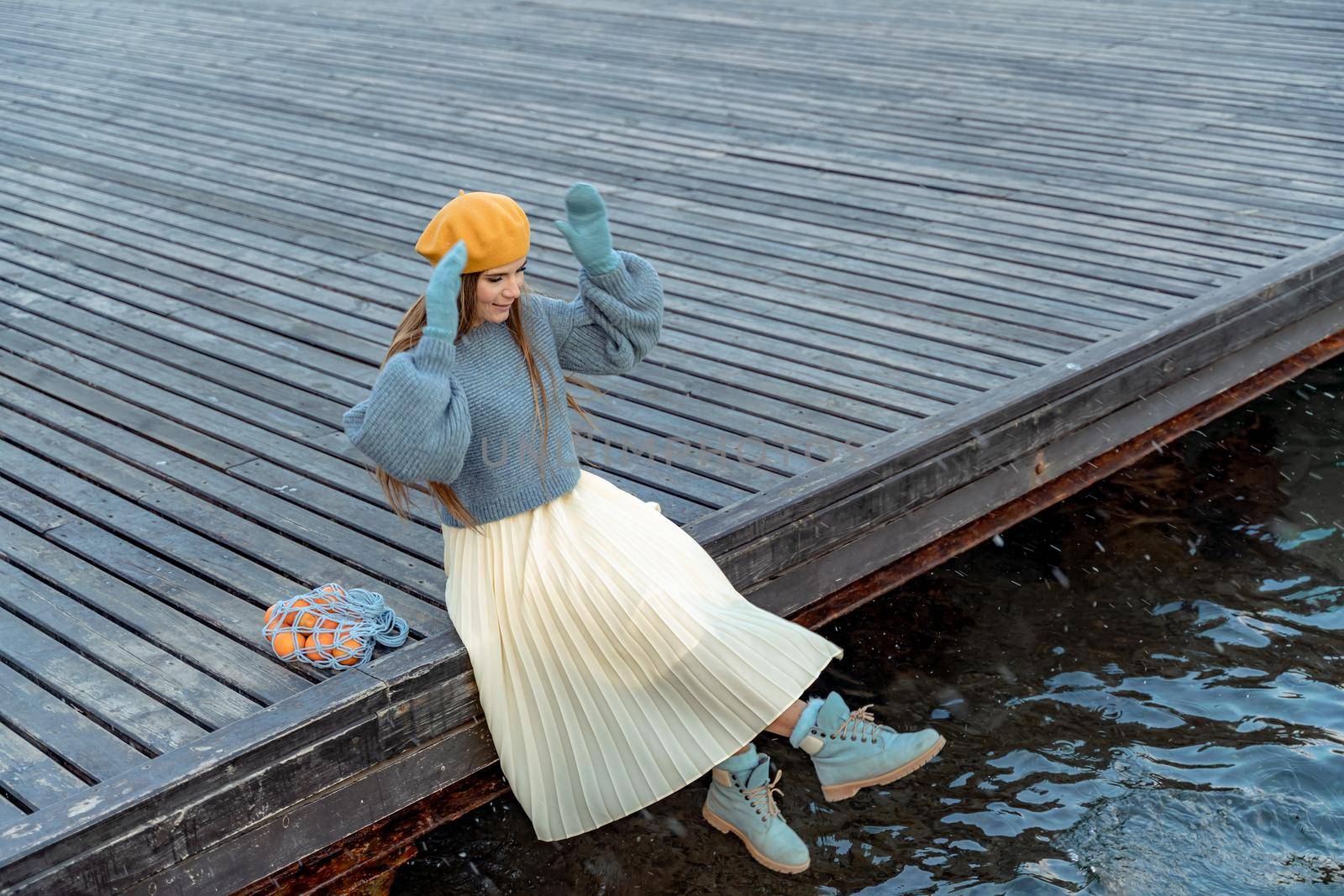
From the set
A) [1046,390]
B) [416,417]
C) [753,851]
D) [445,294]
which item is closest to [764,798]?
[753,851]

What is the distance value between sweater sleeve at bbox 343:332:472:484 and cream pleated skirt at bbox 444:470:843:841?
33 cm

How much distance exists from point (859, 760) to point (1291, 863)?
1.14 meters

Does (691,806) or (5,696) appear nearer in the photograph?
(5,696)

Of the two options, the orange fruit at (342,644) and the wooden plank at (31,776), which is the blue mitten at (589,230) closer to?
the orange fruit at (342,644)

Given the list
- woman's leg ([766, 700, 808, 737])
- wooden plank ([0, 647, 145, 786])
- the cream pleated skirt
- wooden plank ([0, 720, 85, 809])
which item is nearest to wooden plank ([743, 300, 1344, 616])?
woman's leg ([766, 700, 808, 737])

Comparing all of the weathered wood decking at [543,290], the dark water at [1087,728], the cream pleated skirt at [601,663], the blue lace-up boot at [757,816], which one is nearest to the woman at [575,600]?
the cream pleated skirt at [601,663]

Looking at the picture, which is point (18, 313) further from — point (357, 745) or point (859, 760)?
point (859, 760)

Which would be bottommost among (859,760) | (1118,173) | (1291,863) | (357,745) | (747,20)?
(1291,863)

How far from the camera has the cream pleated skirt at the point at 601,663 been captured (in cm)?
313

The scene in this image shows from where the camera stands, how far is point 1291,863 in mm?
3568

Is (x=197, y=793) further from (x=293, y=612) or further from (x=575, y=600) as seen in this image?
(x=575, y=600)

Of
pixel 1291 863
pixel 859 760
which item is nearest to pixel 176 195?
pixel 859 760

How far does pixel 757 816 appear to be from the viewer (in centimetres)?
357

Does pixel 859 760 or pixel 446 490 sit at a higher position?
pixel 446 490
